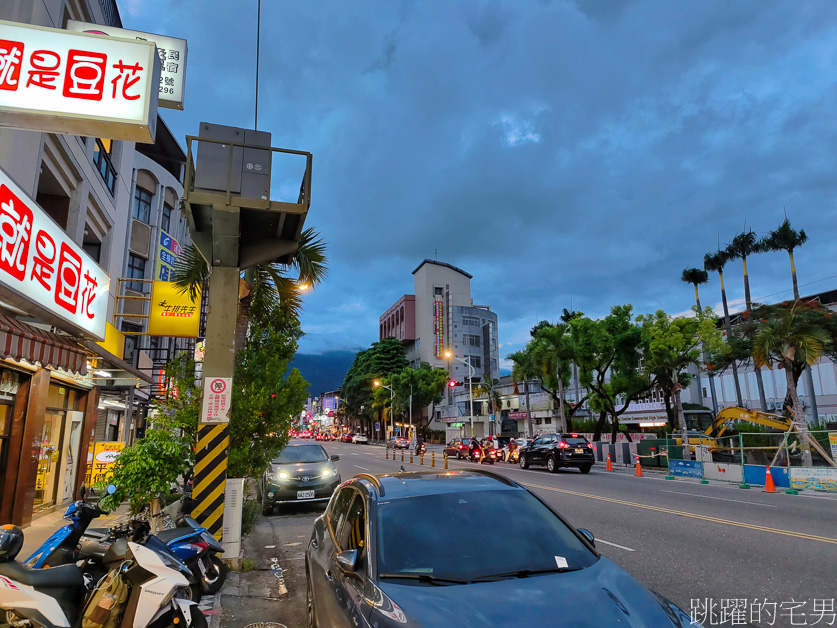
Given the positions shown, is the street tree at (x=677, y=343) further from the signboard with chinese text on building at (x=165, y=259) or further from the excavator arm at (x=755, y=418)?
the signboard with chinese text on building at (x=165, y=259)

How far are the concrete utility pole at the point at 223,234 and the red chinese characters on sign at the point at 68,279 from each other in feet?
7.63

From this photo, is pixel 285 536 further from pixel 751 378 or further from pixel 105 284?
pixel 751 378

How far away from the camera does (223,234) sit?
780cm

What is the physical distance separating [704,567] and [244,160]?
8460 millimetres

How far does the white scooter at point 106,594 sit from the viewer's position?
12.0ft

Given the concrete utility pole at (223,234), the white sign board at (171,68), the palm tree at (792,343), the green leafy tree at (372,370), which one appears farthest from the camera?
the green leafy tree at (372,370)

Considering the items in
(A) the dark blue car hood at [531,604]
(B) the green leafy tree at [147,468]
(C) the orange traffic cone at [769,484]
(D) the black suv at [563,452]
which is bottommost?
(C) the orange traffic cone at [769,484]

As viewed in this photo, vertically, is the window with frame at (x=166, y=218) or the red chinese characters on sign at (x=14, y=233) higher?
the window with frame at (x=166, y=218)

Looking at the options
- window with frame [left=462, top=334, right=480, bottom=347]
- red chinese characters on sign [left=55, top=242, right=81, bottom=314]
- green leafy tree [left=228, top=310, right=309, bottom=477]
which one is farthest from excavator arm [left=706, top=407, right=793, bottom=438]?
window with frame [left=462, top=334, right=480, bottom=347]

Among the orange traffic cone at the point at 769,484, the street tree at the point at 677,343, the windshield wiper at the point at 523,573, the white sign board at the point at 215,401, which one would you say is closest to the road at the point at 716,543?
the windshield wiper at the point at 523,573

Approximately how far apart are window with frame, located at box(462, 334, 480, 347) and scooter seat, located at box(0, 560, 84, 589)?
80.2 metres

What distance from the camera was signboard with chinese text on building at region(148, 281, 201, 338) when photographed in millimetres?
16359

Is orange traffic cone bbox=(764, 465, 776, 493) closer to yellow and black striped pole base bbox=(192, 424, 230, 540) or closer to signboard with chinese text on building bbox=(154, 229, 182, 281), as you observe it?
yellow and black striped pole base bbox=(192, 424, 230, 540)

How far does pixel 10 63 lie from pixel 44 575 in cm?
578
